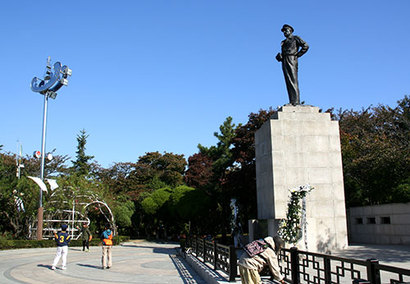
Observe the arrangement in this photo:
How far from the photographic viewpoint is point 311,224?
12562mm

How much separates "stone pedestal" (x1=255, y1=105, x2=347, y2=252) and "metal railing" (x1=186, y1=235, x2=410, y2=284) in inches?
136

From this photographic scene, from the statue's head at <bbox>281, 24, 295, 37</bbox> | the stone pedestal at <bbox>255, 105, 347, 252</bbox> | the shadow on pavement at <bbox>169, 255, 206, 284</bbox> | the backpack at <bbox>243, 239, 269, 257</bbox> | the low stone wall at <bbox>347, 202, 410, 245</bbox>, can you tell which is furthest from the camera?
the low stone wall at <bbox>347, 202, 410, 245</bbox>

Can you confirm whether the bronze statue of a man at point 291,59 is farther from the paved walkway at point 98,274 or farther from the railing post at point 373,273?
the railing post at point 373,273

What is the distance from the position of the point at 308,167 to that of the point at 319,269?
26.5ft

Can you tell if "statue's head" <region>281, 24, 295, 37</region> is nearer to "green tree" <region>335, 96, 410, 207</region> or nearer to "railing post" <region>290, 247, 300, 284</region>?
"green tree" <region>335, 96, 410, 207</region>

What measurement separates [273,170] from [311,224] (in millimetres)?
2289

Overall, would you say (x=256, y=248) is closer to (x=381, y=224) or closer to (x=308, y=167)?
(x=308, y=167)

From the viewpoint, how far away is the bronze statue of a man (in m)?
14.6

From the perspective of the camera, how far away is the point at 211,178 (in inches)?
1289

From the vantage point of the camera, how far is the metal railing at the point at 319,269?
14.4ft

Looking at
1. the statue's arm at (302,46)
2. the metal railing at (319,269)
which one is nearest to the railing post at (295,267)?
the metal railing at (319,269)

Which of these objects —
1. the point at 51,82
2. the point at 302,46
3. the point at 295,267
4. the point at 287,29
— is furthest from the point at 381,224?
the point at 51,82

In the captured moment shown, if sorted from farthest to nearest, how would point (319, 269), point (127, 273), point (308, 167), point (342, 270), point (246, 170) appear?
1. point (246, 170)
2. point (308, 167)
3. point (127, 273)
4. point (319, 269)
5. point (342, 270)

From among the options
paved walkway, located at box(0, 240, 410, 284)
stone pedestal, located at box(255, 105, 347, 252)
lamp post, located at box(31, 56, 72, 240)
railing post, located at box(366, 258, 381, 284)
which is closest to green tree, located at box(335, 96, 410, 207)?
stone pedestal, located at box(255, 105, 347, 252)
